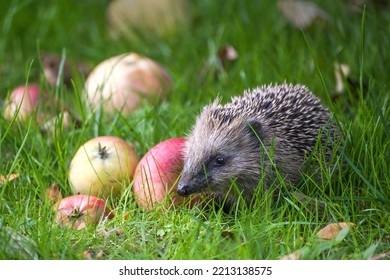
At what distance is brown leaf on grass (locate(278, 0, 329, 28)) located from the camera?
24.4 ft

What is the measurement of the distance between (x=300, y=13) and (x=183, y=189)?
3628 mm

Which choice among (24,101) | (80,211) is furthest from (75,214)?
(24,101)

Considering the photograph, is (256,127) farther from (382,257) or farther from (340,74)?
(340,74)

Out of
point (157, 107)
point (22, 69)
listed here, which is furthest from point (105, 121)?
point (22, 69)

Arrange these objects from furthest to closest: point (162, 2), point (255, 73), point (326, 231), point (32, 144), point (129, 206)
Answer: point (162, 2), point (255, 73), point (32, 144), point (129, 206), point (326, 231)

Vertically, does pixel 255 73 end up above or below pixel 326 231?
above

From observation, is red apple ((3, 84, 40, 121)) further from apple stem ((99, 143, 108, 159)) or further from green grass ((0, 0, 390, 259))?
apple stem ((99, 143, 108, 159))

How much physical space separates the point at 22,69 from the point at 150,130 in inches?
101

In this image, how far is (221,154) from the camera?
4777 millimetres

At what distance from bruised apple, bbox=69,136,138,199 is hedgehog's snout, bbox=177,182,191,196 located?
481 millimetres

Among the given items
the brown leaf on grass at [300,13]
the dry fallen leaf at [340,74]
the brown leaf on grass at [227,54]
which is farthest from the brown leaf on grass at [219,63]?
the dry fallen leaf at [340,74]

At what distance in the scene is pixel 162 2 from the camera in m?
8.67
